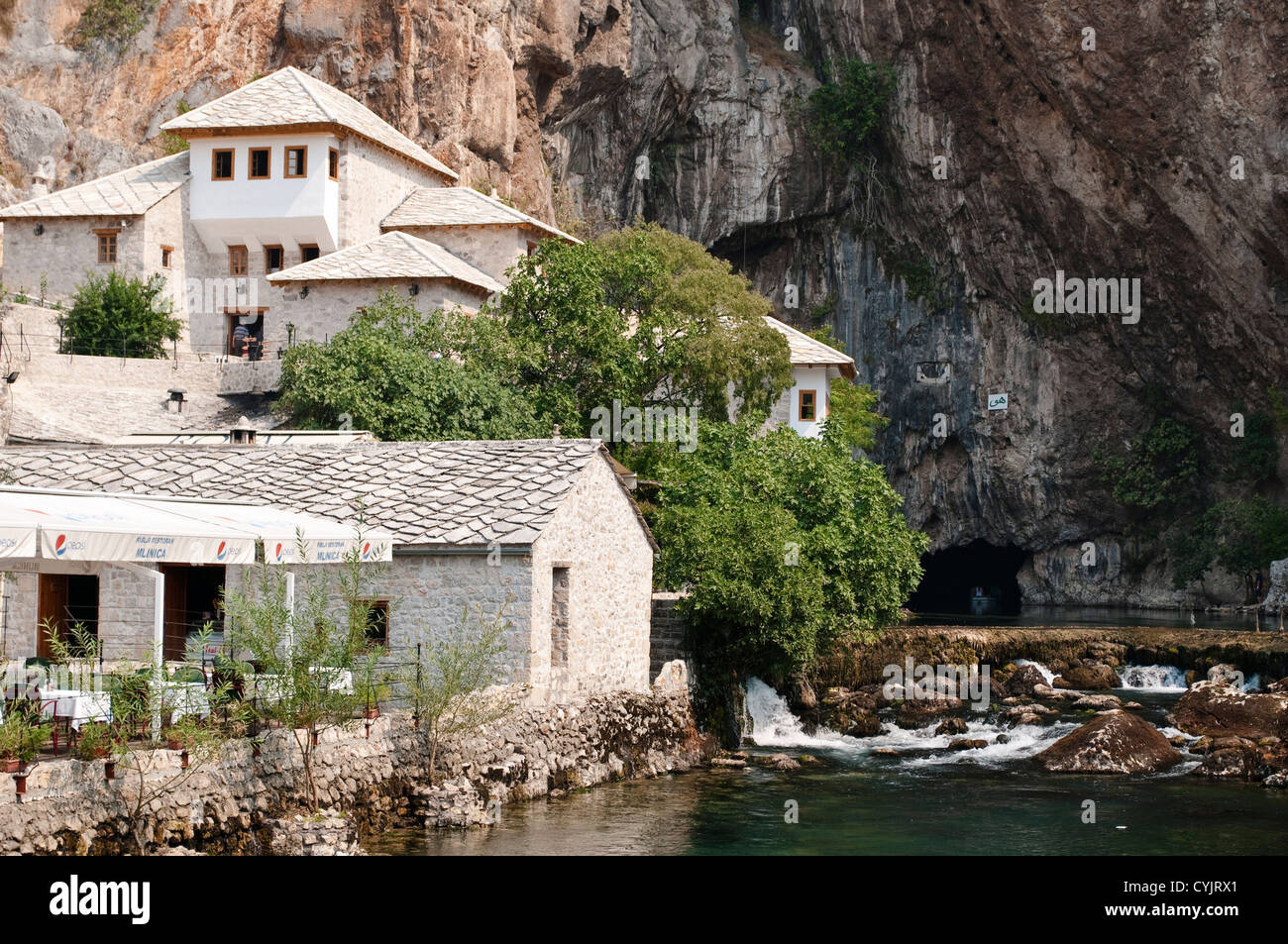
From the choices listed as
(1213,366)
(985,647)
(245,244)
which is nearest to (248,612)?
(985,647)

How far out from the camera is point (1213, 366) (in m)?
60.2

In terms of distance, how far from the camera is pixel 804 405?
1978 inches

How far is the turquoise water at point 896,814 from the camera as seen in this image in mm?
19172

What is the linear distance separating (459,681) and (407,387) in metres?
15.5

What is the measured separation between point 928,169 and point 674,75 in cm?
1186

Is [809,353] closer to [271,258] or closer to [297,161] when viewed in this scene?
[297,161]

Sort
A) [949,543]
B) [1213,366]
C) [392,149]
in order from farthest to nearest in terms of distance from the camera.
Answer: [949,543], [1213,366], [392,149]

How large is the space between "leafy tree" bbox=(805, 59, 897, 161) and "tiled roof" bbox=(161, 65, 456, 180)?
21803mm

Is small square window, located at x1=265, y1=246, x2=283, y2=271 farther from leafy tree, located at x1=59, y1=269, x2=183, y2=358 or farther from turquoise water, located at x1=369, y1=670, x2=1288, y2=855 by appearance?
turquoise water, located at x1=369, y1=670, x2=1288, y2=855

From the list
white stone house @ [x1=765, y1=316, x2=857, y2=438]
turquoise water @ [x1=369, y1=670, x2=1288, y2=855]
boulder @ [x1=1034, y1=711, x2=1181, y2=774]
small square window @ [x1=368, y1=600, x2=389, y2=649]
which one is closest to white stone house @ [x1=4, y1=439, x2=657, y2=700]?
small square window @ [x1=368, y1=600, x2=389, y2=649]

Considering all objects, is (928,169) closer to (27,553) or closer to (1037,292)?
(1037,292)

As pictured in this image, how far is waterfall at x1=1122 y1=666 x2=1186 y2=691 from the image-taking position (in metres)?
37.5

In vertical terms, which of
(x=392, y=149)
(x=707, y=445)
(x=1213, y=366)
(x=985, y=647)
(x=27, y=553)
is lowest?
(x=985, y=647)

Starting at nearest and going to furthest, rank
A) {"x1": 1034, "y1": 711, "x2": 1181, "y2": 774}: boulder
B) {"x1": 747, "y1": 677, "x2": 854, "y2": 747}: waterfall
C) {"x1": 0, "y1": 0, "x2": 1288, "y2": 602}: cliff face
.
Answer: {"x1": 1034, "y1": 711, "x2": 1181, "y2": 774}: boulder < {"x1": 747, "y1": 677, "x2": 854, "y2": 747}: waterfall < {"x1": 0, "y1": 0, "x2": 1288, "y2": 602}: cliff face
